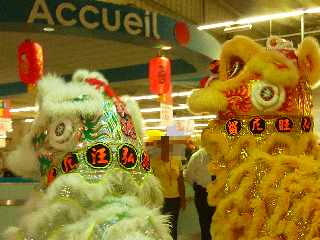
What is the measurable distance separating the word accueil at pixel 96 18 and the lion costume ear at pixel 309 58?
2.97 m

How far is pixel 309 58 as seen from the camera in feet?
7.70

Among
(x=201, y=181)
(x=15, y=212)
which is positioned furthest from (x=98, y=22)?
(x=15, y=212)

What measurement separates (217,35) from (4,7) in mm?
5910

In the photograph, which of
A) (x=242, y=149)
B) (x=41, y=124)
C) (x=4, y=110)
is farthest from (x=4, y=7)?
(x=4, y=110)

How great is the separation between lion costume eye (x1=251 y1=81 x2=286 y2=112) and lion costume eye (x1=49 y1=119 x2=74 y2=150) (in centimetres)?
113

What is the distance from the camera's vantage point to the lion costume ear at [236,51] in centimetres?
234

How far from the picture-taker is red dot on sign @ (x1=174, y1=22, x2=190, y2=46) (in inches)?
238

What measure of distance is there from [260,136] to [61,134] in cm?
116

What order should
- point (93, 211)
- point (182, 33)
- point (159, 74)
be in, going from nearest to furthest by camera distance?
point (93, 211) → point (182, 33) → point (159, 74)

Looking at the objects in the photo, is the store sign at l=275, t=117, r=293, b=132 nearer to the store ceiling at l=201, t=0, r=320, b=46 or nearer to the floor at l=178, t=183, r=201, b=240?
the floor at l=178, t=183, r=201, b=240

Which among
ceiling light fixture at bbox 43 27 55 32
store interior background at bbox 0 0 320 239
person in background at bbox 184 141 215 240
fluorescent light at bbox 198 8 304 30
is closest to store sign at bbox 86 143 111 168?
person in background at bbox 184 141 215 240

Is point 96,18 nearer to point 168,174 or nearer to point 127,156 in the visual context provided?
point 168,174

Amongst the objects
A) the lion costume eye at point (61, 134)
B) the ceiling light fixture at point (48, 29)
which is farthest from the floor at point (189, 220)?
the lion costume eye at point (61, 134)

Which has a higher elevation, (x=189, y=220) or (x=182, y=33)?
(x=182, y=33)
